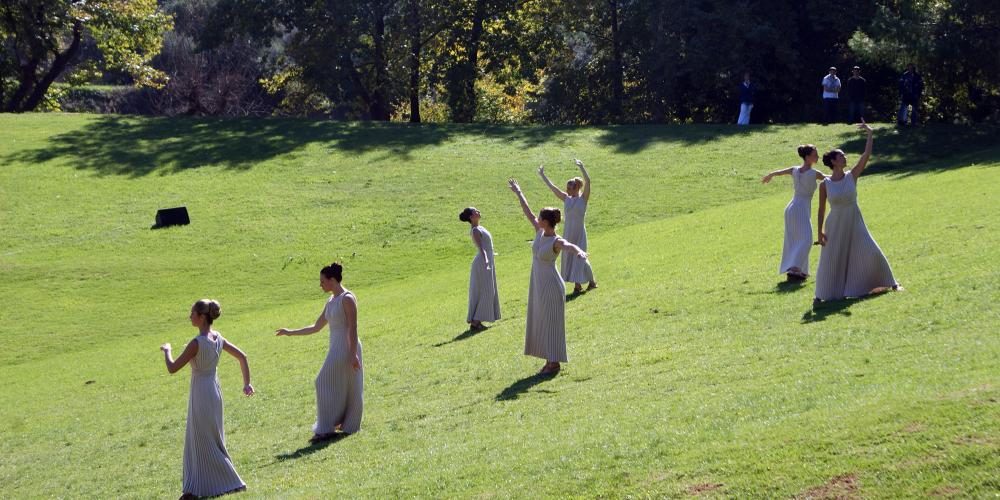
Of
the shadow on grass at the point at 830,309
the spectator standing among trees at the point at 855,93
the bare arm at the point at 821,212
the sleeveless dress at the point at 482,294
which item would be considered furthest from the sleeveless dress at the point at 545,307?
the spectator standing among trees at the point at 855,93

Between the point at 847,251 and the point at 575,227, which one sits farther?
the point at 575,227

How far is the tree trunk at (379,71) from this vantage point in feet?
189

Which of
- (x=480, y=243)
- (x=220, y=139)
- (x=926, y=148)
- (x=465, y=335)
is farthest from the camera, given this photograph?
(x=220, y=139)

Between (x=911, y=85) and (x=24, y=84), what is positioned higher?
(x=24, y=84)

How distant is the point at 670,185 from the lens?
40219 mm

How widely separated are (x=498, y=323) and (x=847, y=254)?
7129 millimetres

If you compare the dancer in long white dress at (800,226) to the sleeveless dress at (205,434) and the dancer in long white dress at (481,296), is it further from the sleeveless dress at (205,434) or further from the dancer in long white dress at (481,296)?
the sleeveless dress at (205,434)

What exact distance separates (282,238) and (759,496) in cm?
2884

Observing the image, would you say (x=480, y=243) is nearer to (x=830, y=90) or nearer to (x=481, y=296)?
(x=481, y=296)

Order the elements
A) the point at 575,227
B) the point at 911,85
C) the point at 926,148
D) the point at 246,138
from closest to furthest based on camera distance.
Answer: the point at 575,227, the point at 926,148, the point at 911,85, the point at 246,138

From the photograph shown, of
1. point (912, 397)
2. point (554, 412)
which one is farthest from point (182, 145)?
point (912, 397)

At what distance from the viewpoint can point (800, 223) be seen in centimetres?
1902

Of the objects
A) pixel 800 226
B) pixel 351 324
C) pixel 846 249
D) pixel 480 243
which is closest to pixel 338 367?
pixel 351 324

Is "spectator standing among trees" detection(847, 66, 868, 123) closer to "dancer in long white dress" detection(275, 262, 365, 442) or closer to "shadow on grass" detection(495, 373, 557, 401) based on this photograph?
"shadow on grass" detection(495, 373, 557, 401)
